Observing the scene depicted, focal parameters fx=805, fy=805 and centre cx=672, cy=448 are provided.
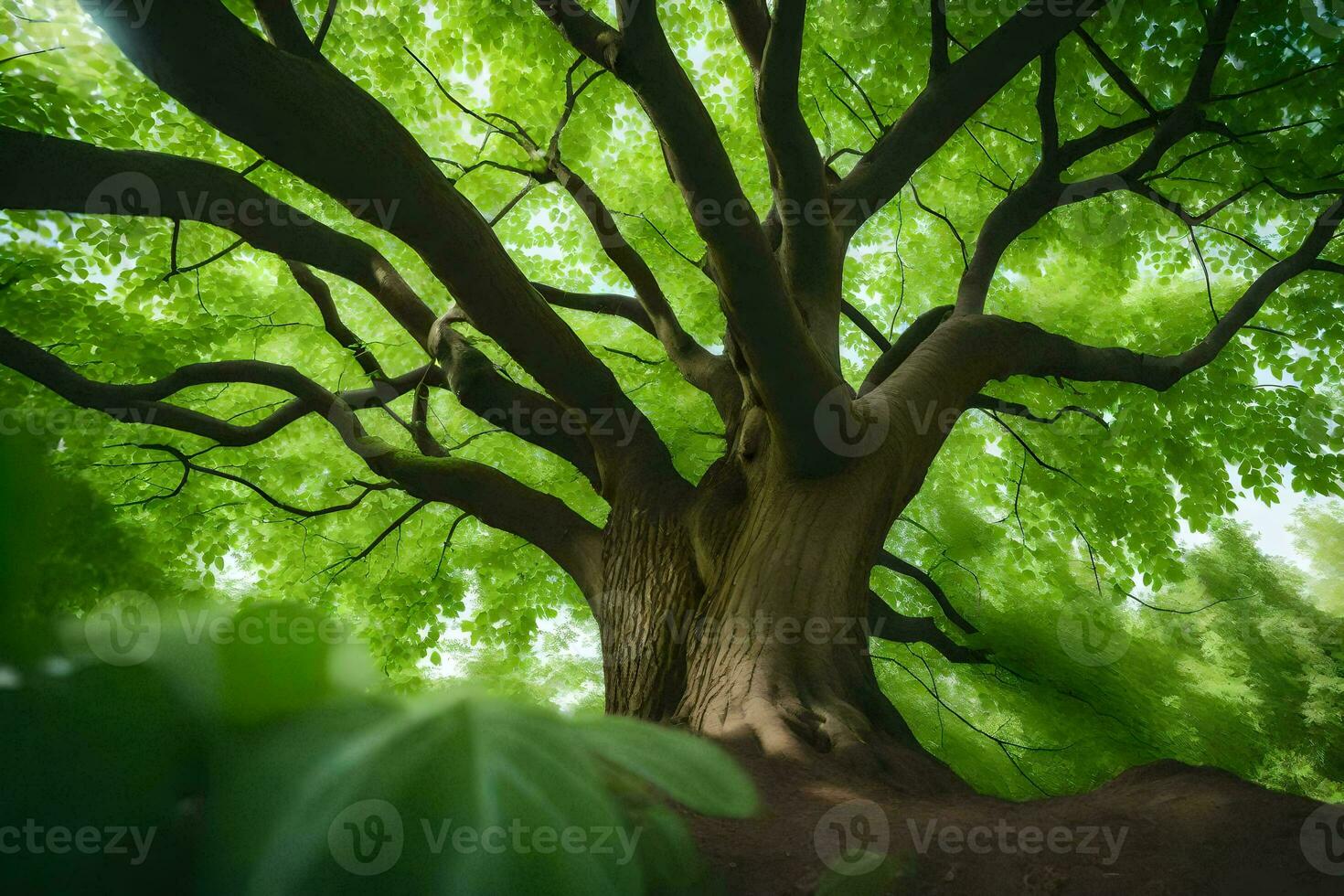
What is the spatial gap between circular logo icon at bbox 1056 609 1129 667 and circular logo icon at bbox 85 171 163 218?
7362 mm

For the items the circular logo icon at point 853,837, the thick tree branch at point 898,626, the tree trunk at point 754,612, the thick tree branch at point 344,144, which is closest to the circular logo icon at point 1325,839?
the circular logo icon at point 853,837

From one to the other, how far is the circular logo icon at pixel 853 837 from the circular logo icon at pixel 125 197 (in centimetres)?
343

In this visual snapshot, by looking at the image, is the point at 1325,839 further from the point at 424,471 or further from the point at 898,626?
the point at 424,471

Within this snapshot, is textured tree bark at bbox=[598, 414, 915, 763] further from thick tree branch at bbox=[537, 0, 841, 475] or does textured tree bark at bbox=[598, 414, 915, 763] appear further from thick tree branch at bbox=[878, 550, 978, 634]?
thick tree branch at bbox=[878, 550, 978, 634]

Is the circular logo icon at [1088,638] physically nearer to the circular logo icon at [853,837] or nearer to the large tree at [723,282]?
the large tree at [723,282]

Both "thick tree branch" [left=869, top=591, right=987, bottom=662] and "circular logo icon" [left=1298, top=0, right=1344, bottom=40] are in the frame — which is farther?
"thick tree branch" [left=869, top=591, right=987, bottom=662]

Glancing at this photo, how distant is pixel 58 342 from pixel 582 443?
3.93 meters

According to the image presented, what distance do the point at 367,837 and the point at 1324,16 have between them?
6.65 m

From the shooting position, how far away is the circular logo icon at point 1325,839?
169 cm

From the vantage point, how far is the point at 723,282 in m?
3.31

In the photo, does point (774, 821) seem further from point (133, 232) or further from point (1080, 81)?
point (1080, 81)

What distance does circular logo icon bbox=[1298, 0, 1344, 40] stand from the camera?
4.89 m

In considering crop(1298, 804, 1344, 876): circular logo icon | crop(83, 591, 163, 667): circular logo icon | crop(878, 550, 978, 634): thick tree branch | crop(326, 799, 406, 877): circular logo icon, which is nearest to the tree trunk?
crop(1298, 804, 1344, 876): circular logo icon

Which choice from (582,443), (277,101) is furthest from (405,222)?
(582,443)
